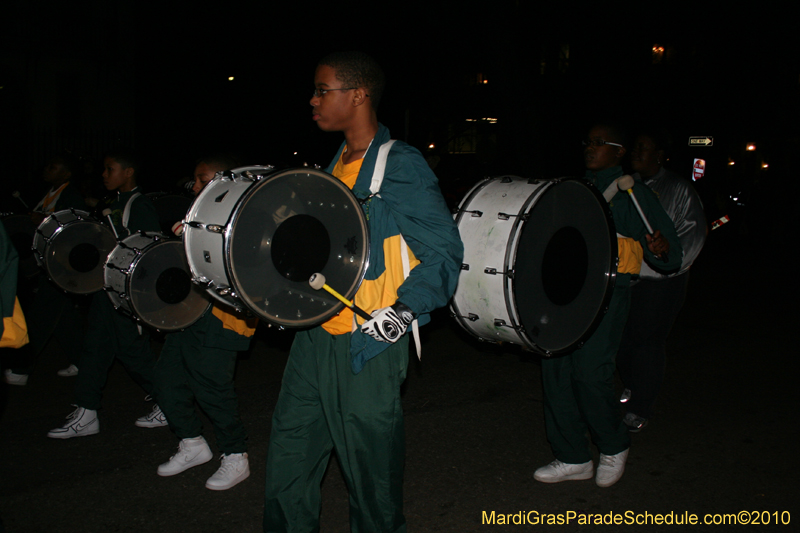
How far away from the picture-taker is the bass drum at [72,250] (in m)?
4.95

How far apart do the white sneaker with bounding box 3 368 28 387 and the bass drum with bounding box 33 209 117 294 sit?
124 centimetres

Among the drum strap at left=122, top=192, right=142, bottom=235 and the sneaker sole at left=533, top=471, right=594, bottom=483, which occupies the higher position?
the drum strap at left=122, top=192, right=142, bottom=235

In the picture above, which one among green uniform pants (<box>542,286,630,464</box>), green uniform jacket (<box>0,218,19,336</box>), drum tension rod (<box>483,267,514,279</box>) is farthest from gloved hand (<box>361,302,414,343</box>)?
green uniform pants (<box>542,286,630,464</box>)

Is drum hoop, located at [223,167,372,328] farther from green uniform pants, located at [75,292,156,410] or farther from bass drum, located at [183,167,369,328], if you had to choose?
green uniform pants, located at [75,292,156,410]

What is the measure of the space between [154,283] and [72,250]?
1396 millimetres

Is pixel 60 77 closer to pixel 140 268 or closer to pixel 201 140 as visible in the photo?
pixel 201 140

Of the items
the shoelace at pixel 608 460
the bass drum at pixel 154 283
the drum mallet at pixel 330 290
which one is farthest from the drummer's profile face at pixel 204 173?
the shoelace at pixel 608 460

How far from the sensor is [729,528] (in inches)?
133

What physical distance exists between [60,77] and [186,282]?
23986 millimetres

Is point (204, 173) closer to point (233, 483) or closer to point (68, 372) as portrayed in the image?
point (233, 483)

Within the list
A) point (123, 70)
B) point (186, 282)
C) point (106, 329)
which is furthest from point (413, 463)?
point (123, 70)

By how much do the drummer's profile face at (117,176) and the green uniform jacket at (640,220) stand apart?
10.9 ft

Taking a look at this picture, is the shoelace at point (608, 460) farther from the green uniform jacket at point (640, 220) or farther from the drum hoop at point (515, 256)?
the drum hoop at point (515, 256)

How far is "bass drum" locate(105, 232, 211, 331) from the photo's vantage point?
396 cm
